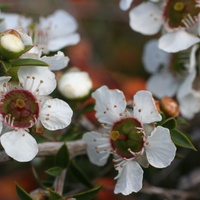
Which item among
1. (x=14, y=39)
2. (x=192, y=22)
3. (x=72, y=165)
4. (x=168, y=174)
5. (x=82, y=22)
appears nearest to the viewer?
(x=14, y=39)

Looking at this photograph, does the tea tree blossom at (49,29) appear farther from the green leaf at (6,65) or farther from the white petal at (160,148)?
the white petal at (160,148)

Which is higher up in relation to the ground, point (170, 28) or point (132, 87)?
point (170, 28)

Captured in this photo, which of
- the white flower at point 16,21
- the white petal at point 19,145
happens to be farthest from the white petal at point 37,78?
the white flower at point 16,21

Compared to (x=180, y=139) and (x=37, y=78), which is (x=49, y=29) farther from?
(x=180, y=139)

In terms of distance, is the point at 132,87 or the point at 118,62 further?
the point at 118,62

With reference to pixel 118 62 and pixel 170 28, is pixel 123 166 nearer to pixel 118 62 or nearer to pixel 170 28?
pixel 170 28

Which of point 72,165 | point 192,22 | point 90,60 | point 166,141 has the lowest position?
point 90,60

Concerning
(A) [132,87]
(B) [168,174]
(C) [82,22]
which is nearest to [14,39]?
(B) [168,174]

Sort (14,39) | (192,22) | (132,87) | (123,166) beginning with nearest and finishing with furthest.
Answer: (14,39) → (123,166) → (192,22) → (132,87)
